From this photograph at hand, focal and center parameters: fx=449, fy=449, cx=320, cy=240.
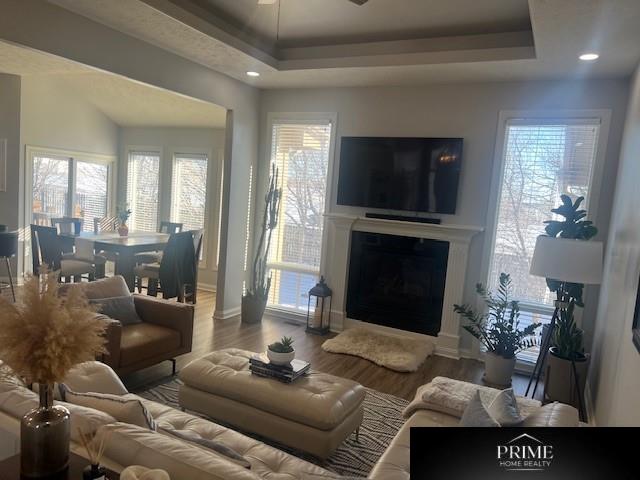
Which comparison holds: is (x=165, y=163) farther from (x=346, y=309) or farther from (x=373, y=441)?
(x=373, y=441)

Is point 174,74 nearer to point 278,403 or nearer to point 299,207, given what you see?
point 299,207

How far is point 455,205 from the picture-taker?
468cm

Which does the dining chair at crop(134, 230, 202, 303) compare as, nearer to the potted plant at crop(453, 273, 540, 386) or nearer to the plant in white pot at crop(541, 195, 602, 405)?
the potted plant at crop(453, 273, 540, 386)

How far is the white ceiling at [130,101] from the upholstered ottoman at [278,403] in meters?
3.73

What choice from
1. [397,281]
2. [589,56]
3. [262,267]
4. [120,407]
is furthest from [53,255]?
[589,56]

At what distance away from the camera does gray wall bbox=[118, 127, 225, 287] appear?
6.96m

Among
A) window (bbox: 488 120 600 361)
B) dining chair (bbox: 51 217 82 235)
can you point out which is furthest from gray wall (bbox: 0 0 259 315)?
window (bbox: 488 120 600 361)

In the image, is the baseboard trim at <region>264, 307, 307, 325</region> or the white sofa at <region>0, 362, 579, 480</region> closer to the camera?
the white sofa at <region>0, 362, 579, 480</region>

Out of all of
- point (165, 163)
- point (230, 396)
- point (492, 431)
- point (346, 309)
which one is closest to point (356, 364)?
point (346, 309)

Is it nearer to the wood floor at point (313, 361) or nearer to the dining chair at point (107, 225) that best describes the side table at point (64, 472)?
the wood floor at point (313, 361)

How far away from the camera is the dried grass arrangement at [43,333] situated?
1.22m

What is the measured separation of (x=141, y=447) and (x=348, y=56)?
12.5 feet

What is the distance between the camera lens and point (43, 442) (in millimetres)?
1249

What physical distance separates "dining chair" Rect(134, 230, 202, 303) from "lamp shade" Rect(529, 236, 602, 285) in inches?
155
